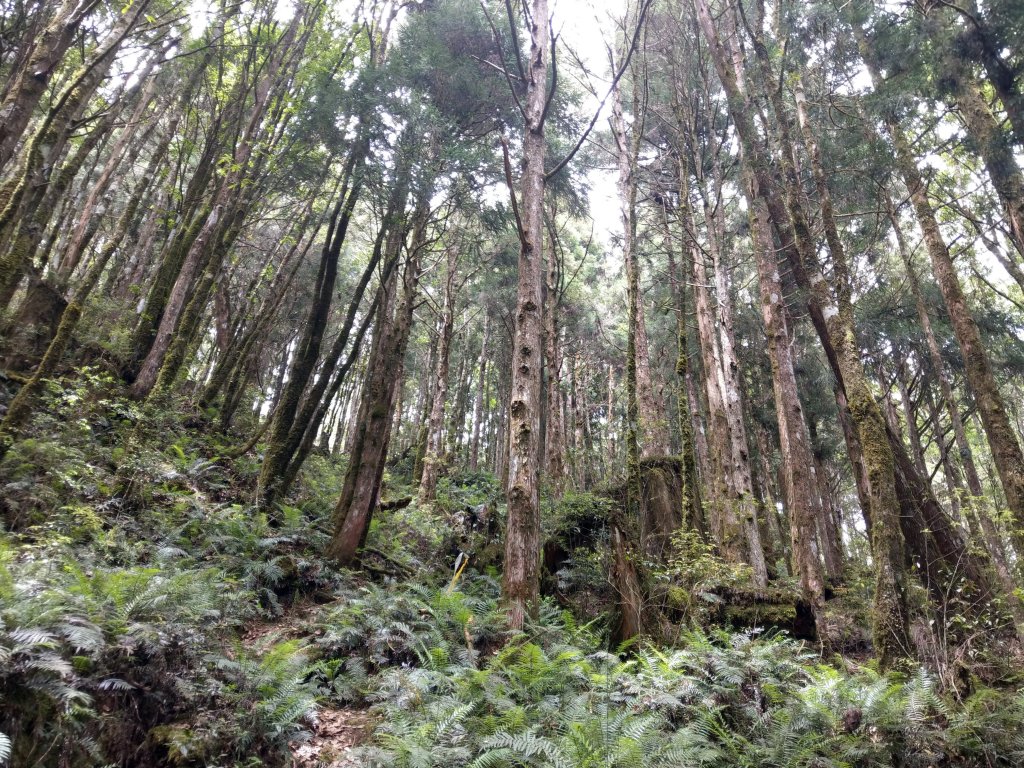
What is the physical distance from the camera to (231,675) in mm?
3744

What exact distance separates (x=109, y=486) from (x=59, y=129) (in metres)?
4.26

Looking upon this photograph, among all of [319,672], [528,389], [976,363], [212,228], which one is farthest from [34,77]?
[976,363]

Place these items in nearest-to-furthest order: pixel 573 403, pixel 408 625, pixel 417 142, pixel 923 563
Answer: pixel 408 625 → pixel 923 563 → pixel 417 142 → pixel 573 403

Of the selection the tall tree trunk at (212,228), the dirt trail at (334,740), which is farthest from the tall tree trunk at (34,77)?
the dirt trail at (334,740)

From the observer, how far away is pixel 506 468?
8.77 meters

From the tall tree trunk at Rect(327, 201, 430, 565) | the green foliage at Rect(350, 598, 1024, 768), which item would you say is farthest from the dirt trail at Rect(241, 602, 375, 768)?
the tall tree trunk at Rect(327, 201, 430, 565)

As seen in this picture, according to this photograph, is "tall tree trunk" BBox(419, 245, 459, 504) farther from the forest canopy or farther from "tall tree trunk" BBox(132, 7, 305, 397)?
"tall tree trunk" BBox(132, 7, 305, 397)

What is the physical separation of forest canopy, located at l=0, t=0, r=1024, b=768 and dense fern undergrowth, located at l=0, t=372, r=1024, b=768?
3 cm

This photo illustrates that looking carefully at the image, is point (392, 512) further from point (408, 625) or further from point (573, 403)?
point (573, 403)

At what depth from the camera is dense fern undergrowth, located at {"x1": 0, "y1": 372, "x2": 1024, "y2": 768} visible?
3.05m

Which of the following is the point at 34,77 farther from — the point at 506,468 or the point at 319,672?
the point at 506,468

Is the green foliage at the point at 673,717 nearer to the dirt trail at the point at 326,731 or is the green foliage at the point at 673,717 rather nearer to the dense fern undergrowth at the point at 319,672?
the dense fern undergrowth at the point at 319,672

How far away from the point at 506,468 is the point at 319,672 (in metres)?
4.53

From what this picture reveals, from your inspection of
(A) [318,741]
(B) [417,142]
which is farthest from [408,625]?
(B) [417,142]
